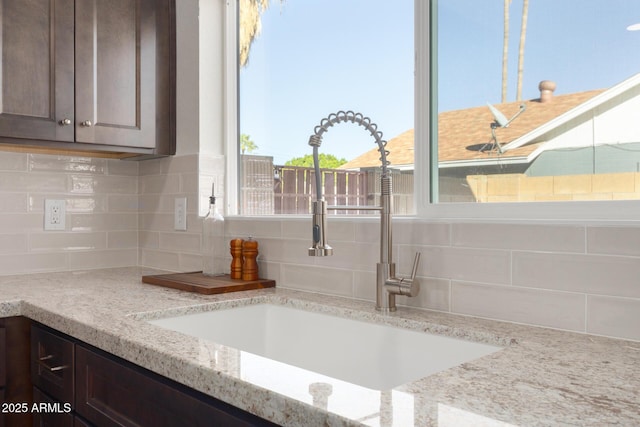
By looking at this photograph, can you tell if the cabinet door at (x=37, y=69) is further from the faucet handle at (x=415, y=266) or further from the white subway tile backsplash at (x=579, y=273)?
the white subway tile backsplash at (x=579, y=273)

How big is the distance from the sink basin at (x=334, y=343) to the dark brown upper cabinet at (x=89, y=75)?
2.87ft

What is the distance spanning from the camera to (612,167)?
113 cm

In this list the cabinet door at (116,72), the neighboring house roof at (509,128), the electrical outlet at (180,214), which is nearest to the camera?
the neighboring house roof at (509,128)

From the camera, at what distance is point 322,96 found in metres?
1.81

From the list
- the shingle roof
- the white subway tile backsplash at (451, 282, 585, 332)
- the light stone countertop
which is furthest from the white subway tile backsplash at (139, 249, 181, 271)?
the white subway tile backsplash at (451, 282, 585, 332)

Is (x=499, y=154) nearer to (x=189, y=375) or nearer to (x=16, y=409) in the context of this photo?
(x=189, y=375)

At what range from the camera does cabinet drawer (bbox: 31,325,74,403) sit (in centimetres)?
131

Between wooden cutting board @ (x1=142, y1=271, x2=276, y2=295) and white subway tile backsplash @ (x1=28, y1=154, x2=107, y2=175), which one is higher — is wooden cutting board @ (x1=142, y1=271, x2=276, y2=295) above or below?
below

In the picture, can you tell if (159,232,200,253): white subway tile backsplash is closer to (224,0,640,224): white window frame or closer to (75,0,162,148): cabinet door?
(75,0,162,148): cabinet door

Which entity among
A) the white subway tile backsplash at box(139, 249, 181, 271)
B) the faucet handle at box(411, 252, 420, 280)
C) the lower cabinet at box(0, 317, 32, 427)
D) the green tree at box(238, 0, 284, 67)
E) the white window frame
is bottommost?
the lower cabinet at box(0, 317, 32, 427)

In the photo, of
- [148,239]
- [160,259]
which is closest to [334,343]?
[160,259]

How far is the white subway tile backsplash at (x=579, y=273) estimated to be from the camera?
3.46 ft

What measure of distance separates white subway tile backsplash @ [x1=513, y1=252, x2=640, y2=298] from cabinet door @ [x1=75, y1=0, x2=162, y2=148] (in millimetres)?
1473

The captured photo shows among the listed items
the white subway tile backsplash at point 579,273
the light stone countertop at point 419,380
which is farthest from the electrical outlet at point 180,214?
the white subway tile backsplash at point 579,273
